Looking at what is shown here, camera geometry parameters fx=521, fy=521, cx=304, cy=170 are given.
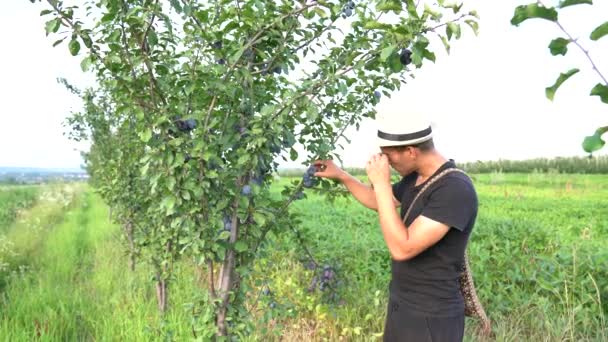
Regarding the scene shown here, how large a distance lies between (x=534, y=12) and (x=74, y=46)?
1.83 metres

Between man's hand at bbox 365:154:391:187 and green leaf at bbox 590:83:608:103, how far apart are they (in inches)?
46.6

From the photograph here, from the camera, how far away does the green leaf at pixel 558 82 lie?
3.34ft

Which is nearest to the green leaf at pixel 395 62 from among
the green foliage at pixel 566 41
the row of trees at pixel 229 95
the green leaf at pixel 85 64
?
the row of trees at pixel 229 95

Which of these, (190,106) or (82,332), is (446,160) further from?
(82,332)

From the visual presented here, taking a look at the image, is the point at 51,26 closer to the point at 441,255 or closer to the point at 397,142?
the point at 397,142

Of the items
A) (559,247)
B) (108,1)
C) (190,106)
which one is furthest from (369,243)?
(108,1)

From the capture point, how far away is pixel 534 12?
101cm

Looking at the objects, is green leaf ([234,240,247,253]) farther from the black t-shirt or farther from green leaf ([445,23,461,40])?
green leaf ([445,23,461,40])

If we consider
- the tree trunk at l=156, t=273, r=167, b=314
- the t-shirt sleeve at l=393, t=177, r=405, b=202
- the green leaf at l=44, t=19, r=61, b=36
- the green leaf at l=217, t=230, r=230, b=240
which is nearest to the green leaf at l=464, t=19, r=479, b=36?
the t-shirt sleeve at l=393, t=177, r=405, b=202

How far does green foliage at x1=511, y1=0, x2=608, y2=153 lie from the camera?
99cm

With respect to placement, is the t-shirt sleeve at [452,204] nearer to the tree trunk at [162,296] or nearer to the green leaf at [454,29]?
the green leaf at [454,29]

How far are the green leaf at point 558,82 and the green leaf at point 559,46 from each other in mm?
47

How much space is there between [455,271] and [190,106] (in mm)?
1370

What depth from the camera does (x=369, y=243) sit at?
5680 millimetres
